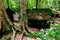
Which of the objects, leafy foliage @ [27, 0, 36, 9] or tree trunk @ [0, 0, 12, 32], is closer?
tree trunk @ [0, 0, 12, 32]

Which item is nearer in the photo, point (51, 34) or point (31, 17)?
point (51, 34)

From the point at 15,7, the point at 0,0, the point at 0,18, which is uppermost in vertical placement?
the point at 0,0

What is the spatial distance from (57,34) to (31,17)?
123 inches

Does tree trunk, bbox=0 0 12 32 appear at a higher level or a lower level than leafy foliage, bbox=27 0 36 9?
higher

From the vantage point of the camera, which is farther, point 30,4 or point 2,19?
point 30,4

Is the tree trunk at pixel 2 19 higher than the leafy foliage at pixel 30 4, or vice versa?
the tree trunk at pixel 2 19

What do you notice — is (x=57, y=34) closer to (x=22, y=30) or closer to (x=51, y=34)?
(x=51, y=34)

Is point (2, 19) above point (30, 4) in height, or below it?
above

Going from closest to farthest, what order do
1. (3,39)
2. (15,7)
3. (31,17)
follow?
(3,39)
(31,17)
(15,7)

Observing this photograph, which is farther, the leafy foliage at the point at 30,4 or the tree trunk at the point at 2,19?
the leafy foliage at the point at 30,4

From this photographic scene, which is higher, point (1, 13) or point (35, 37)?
point (1, 13)

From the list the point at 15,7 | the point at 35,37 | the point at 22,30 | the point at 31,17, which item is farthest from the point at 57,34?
the point at 15,7

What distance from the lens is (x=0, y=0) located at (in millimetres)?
7656

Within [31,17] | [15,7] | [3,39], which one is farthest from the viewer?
[15,7]
